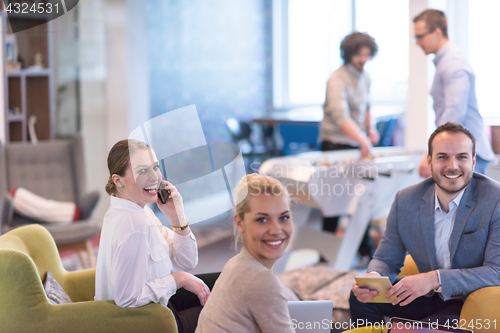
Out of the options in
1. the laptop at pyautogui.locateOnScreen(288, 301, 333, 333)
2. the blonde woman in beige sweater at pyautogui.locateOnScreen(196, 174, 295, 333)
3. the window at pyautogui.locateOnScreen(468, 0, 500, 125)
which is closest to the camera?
the blonde woman in beige sweater at pyautogui.locateOnScreen(196, 174, 295, 333)

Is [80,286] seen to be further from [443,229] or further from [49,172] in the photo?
[49,172]

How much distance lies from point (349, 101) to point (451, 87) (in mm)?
998

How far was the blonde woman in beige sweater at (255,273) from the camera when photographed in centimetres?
113

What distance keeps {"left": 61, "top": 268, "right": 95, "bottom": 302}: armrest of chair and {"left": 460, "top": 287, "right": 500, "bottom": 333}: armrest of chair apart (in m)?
1.23

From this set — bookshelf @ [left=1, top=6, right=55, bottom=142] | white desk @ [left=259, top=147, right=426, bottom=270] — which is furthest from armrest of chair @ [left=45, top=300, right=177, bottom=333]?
bookshelf @ [left=1, top=6, right=55, bottom=142]

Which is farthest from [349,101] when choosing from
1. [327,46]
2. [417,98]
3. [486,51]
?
[327,46]

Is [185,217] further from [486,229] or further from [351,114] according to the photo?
[351,114]

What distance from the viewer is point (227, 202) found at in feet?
4.50

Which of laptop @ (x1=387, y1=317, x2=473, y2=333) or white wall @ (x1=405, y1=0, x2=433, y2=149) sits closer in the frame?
laptop @ (x1=387, y1=317, x2=473, y2=333)

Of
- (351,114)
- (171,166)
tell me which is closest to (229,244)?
(171,166)

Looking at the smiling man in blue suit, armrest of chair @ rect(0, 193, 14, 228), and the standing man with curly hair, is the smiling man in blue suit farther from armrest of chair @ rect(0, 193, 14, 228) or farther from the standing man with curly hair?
armrest of chair @ rect(0, 193, 14, 228)

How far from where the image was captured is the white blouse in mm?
1367

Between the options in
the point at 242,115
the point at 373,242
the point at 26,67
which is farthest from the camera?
the point at 242,115

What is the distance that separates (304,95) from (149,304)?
5835 millimetres
